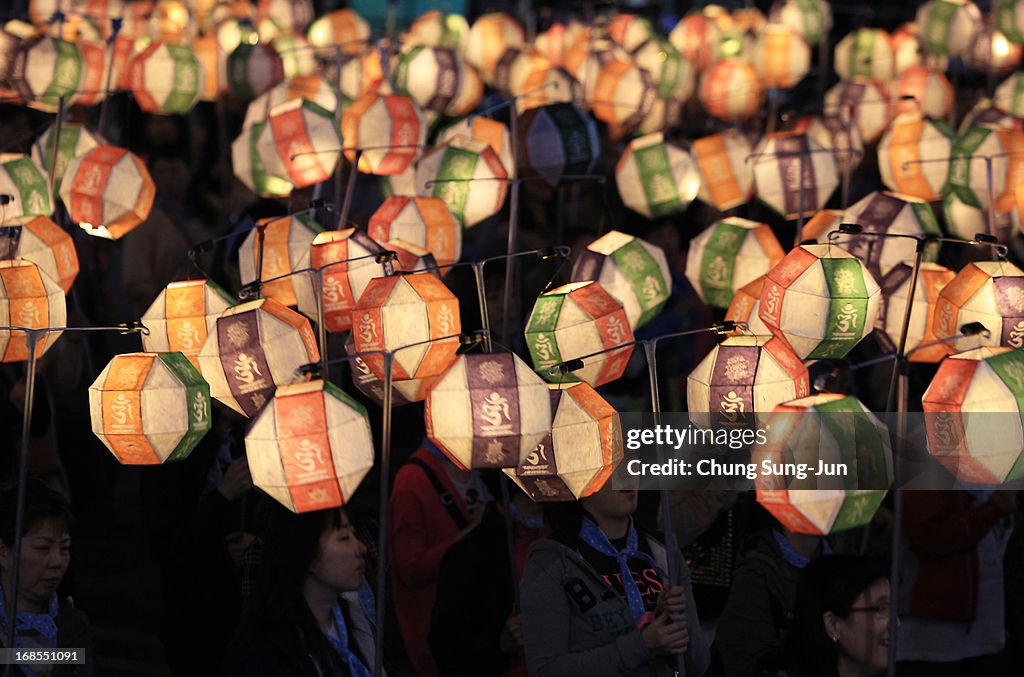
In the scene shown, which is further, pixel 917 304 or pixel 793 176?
pixel 793 176

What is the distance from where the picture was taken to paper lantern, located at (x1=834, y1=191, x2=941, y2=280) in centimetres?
566

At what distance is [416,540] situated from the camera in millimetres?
4770

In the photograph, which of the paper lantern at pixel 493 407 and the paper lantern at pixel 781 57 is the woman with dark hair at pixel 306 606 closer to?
the paper lantern at pixel 493 407

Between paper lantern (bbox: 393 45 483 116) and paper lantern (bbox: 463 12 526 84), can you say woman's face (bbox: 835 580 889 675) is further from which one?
paper lantern (bbox: 463 12 526 84)

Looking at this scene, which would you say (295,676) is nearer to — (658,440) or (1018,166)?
(658,440)

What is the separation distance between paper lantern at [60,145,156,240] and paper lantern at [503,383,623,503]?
8.21ft

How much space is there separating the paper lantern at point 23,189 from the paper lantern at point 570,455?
2.41 metres

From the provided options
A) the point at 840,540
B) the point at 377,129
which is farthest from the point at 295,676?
the point at 377,129

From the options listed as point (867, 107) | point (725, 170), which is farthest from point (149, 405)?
point (867, 107)

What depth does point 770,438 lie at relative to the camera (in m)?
4.14

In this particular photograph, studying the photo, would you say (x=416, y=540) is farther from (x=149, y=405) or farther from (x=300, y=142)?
(x=300, y=142)

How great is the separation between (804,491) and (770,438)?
0.17m

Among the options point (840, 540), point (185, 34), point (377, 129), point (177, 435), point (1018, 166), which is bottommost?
point (840, 540)

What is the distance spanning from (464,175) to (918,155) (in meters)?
2.12
